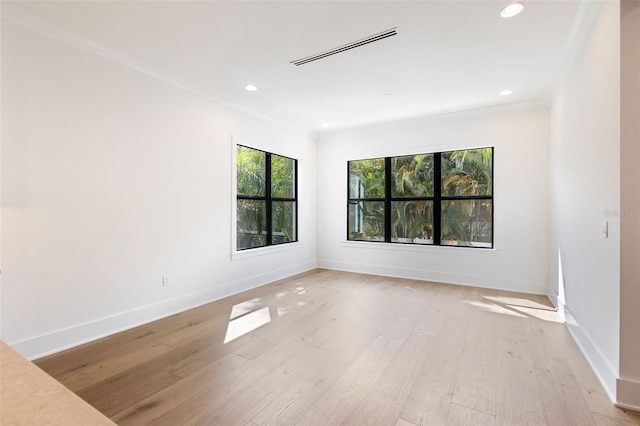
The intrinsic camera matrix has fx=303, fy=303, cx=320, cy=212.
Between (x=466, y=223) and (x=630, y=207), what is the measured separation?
3089 millimetres

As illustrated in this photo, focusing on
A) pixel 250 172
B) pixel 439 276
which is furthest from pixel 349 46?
Answer: pixel 439 276

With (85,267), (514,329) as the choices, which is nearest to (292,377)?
(85,267)

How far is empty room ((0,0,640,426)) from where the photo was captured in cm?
192

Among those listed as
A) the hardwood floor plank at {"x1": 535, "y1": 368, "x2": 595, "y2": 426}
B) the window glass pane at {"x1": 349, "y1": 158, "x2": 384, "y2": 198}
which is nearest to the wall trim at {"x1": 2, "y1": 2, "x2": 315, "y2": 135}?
the window glass pane at {"x1": 349, "y1": 158, "x2": 384, "y2": 198}

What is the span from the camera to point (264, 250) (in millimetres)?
4918

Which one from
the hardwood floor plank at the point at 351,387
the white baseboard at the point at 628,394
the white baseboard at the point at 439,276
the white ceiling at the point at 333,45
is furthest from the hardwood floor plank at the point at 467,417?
the white baseboard at the point at 439,276

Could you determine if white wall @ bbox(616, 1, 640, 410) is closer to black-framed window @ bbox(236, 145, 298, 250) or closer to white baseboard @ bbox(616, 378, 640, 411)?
white baseboard @ bbox(616, 378, 640, 411)

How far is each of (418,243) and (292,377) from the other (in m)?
3.71

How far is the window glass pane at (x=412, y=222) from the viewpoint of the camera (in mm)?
5242

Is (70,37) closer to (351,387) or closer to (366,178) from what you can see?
(351,387)

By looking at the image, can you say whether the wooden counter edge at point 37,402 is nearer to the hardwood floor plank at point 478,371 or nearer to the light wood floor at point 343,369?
the light wood floor at point 343,369

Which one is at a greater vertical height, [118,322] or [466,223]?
[466,223]

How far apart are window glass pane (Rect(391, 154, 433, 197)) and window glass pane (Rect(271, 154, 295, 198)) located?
Result: 188cm

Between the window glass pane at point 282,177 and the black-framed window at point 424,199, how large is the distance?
1160 mm
